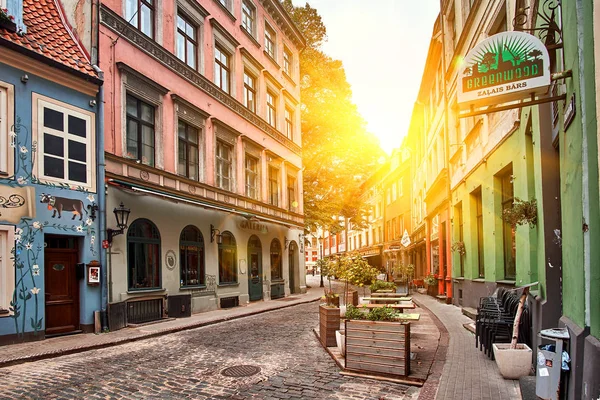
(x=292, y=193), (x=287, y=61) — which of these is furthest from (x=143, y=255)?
(x=287, y=61)

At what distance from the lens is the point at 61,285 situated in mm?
11328

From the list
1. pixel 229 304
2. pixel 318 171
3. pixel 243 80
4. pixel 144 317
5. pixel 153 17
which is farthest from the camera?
pixel 318 171

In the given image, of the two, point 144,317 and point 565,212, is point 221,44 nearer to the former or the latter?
point 144,317

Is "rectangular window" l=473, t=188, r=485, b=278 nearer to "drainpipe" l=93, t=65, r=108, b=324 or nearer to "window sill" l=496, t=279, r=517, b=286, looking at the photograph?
"window sill" l=496, t=279, r=517, b=286

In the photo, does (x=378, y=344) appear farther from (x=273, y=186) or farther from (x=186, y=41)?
(x=273, y=186)

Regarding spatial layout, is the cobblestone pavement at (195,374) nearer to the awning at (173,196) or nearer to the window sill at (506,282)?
the awning at (173,196)

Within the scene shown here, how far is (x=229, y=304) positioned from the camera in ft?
60.1

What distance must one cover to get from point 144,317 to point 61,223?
12.7ft

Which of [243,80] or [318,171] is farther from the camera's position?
[318,171]

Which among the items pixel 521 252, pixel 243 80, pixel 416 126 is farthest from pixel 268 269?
pixel 416 126

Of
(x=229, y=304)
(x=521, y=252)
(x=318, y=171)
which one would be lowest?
(x=229, y=304)

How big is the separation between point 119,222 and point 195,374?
6589 millimetres

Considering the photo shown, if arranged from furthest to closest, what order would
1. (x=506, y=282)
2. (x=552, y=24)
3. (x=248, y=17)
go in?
(x=248, y=17) < (x=506, y=282) < (x=552, y=24)

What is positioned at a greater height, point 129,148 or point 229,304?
point 129,148
